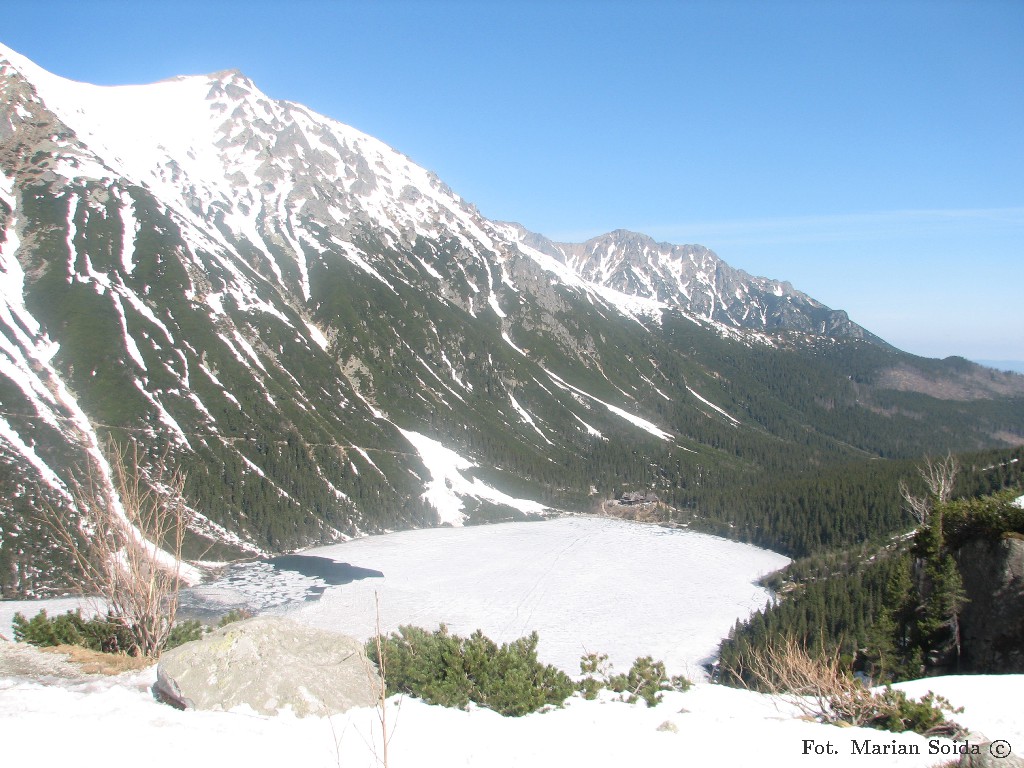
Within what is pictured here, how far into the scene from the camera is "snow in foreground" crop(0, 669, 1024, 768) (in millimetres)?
13828

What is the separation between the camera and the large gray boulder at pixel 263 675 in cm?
1697

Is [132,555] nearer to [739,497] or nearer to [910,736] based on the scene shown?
[910,736]

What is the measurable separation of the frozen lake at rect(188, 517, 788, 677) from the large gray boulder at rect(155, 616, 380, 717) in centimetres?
4745

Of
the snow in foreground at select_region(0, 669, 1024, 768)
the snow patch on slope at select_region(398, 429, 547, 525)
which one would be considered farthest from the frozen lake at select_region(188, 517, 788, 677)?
the snow in foreground at select_region(0, 669, 1024, 768)

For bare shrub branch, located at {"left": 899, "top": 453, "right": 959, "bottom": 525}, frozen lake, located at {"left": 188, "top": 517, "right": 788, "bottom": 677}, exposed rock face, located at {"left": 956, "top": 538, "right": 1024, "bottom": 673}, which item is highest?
bare shrub branch, located at {"left": 899, "top": 453, "right": 959, "bottom": 525}

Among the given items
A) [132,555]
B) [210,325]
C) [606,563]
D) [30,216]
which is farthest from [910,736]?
[30,216]

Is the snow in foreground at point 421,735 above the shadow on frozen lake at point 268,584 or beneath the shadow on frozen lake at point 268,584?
above

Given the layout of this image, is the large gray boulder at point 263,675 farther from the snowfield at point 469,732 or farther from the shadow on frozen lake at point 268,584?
the shadow on frozen lake at point 268,584

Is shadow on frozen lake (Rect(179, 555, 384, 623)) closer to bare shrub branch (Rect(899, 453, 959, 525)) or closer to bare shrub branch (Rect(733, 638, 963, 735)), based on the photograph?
bare shrub branch (Rect(899, 453, 959, 525))

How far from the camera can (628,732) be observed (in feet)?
55.7

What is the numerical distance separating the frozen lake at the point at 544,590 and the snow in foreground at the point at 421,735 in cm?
4712

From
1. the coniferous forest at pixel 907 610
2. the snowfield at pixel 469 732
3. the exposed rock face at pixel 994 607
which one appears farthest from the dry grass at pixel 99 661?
the exposed rock face at pixel 994 607

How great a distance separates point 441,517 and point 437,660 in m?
130

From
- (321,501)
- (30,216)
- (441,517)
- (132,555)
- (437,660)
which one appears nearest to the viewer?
(437,660)
